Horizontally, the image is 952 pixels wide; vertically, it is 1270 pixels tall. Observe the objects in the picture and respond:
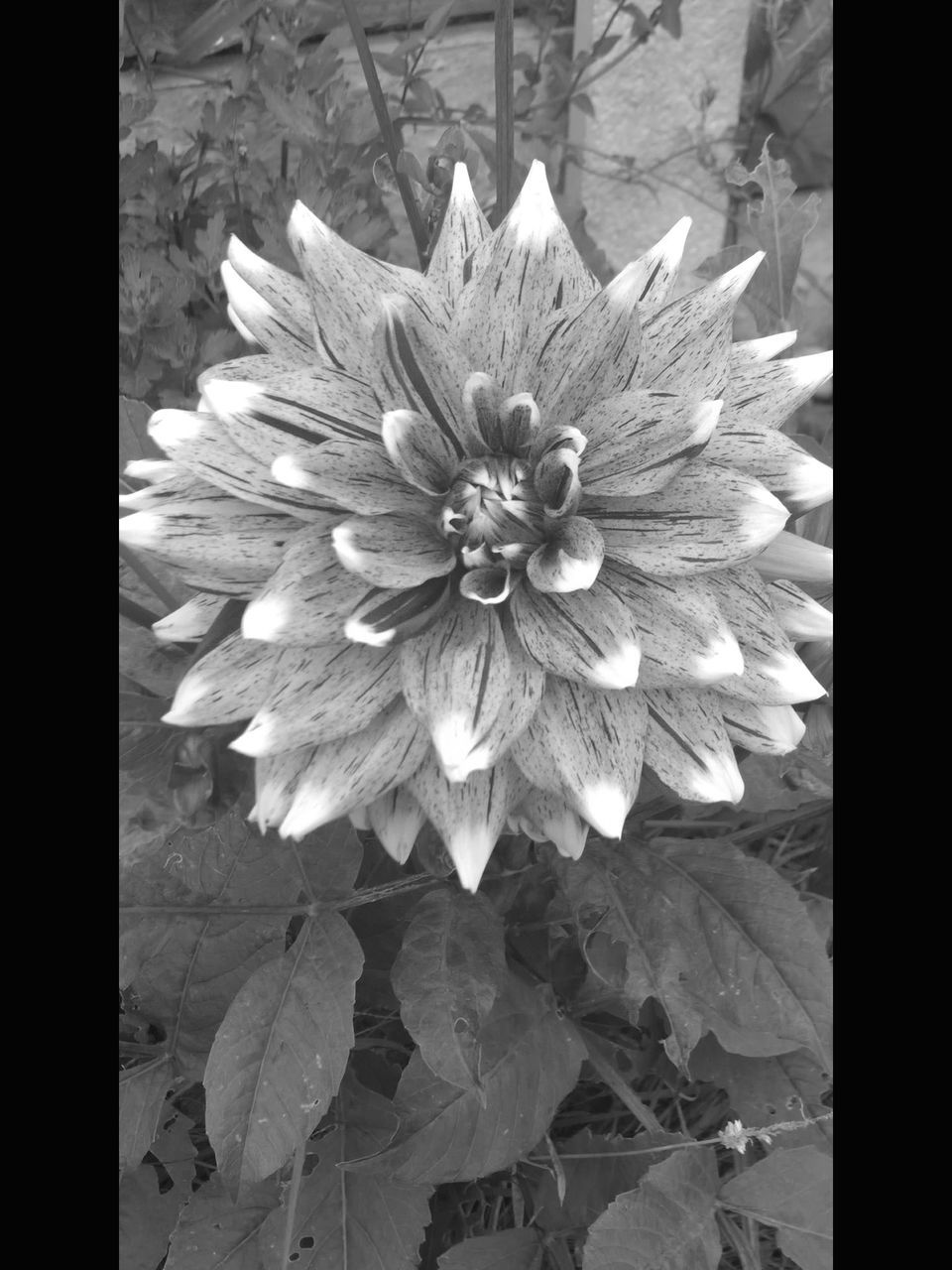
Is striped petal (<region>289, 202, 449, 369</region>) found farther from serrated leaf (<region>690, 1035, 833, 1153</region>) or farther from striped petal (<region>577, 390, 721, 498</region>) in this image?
serrated leaf (<region>690, 1035, 833, 1153</region>)

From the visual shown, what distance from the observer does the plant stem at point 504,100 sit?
65 centimetres

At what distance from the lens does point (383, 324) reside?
0.49m

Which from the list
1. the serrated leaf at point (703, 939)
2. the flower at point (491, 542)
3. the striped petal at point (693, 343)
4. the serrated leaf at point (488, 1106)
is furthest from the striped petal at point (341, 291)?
the serrated leaf at point (488, 1106)

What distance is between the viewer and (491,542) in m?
0.52

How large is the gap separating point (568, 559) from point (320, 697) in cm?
13

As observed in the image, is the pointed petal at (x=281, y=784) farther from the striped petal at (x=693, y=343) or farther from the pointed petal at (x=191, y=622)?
the striped petal at (x=693, y=343)

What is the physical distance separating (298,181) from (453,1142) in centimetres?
92

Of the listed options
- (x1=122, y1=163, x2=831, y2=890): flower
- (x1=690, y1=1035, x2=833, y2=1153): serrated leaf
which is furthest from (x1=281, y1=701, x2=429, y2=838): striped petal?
(x1=690, y1=1035, x2=833, y2=1153): serrated leaf

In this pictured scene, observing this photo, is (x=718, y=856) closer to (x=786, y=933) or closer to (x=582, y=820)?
(x=786, y=933)

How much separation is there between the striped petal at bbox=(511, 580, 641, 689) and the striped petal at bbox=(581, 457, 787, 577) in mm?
28

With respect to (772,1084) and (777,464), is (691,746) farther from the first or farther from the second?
(772,1084)

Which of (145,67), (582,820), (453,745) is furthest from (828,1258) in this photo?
(145,67)

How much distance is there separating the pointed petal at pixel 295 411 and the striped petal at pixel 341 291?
0.02 meters

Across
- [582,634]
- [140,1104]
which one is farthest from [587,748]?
[140,1104]
